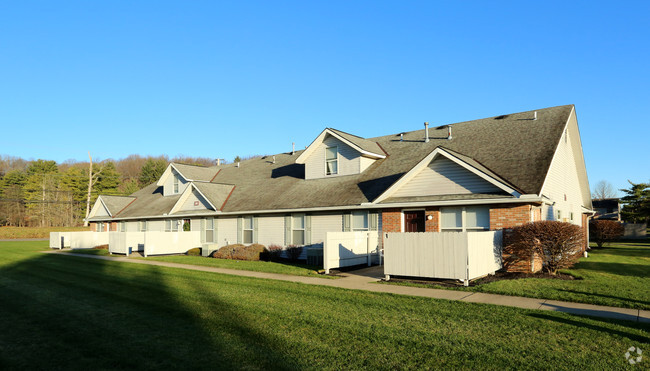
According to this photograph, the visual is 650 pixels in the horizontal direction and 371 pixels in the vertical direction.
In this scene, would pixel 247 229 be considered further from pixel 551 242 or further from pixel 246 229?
pixel 551 242

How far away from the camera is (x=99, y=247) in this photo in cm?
3316

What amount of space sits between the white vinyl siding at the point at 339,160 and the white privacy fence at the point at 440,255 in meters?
9.70

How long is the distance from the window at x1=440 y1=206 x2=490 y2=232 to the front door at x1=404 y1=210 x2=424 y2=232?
0.94m

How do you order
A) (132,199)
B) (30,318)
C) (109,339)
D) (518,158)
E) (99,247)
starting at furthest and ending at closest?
(132,199) < (99,247) < (518,158) < (30,318) < (109,339)

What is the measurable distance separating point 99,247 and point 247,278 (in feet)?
79.6

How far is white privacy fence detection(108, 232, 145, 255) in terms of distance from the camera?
25766 millimetres

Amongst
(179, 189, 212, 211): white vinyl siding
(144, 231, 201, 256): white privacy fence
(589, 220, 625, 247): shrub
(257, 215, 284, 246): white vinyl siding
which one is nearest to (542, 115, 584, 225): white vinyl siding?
(589, 220, 625, 247): shrub

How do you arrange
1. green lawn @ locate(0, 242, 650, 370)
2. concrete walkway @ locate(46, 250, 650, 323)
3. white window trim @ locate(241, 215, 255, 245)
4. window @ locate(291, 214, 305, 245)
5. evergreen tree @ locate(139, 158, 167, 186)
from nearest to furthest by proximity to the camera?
green lawn @ locate(0, 242, 650, 370)
concrete walkway @ locate(46, 250, 650, 323)
window @ locate(291, 214, 305, 245)
white window trim @ locate(241, 215, 255, 245)
evergreen tree @ locate(139, 158, 167, 186)

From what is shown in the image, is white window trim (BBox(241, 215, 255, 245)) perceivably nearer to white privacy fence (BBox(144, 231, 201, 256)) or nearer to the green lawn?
white privacy fence (BBox(144, 231, 201, 256))

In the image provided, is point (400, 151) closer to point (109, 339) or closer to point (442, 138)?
point (442, 138)

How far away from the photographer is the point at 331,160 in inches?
945

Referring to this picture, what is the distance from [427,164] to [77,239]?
2847 cm

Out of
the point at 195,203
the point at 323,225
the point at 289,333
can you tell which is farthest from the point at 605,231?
the point at 289,333

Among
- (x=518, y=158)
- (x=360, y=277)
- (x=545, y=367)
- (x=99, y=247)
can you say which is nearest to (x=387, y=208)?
(x=360, y=277)
